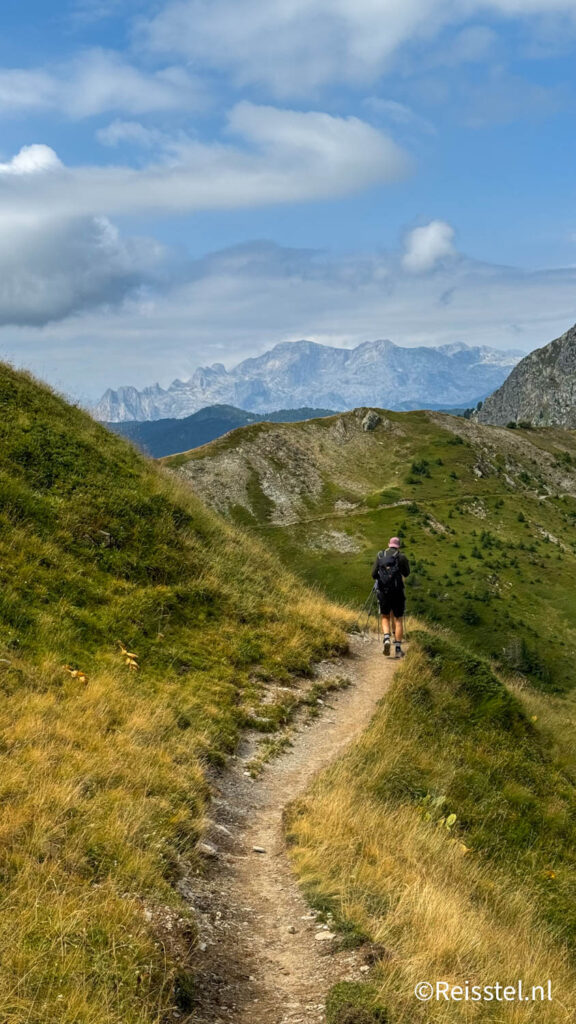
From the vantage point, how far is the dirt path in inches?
237

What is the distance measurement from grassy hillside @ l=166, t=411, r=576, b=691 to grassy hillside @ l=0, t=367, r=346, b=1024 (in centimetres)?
7184

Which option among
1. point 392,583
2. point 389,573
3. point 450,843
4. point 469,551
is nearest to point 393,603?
point 392,583

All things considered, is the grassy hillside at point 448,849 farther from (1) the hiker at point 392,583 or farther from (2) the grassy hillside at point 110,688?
(2) the grassy hillside at point 110,688

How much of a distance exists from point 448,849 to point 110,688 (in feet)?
21.9

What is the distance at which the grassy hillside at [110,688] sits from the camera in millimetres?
5625

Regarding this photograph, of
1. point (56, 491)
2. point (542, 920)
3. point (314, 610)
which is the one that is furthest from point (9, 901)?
point (314, 610)

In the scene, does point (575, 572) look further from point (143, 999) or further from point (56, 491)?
point (143, 999)

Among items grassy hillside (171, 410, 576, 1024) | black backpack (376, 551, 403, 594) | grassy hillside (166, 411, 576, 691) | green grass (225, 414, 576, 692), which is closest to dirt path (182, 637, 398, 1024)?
grassy hillside (171, 410, 576, 1024)

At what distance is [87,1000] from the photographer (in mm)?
5004

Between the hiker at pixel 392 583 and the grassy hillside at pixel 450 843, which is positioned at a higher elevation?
→ the hiker at pixel 392 583

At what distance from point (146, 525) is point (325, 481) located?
103705 millimetres

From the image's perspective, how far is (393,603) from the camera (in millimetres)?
20641

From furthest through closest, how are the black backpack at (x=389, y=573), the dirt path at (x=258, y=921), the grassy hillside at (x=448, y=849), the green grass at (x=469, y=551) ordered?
the green grass at (x=469, y=551) → the black backpack at (x=389, y=573) → the grassy hillside at (x=448, y=849) → the dirt path at (x=258, y=921)

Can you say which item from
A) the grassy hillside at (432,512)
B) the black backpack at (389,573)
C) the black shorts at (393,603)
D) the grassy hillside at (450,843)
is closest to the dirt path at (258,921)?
the grassy hillside at (450,843)
